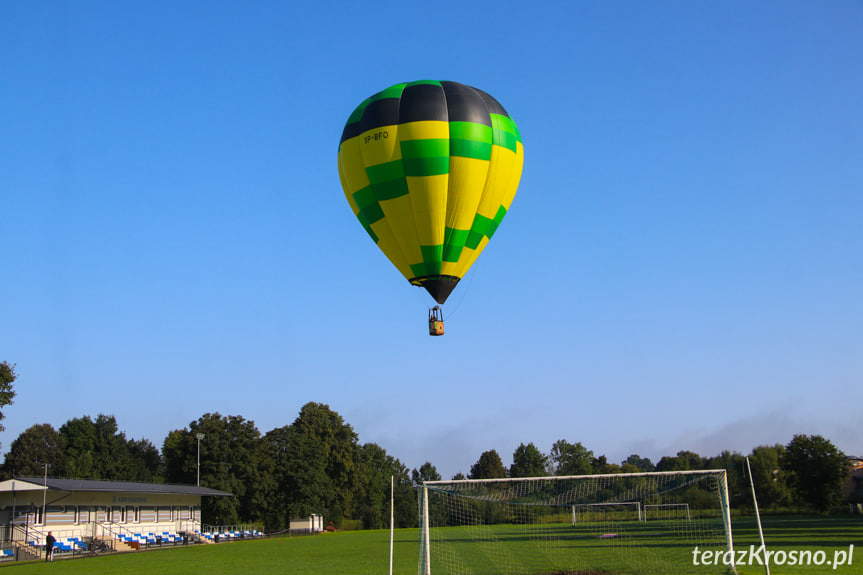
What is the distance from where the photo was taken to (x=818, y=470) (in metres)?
52.7

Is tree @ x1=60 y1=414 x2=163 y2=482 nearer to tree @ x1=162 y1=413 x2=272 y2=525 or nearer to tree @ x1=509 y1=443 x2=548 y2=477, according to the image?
tree @ x1=162 y1=413 x2=272 y2=525

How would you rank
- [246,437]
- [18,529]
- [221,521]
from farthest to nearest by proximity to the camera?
1. [246,437]
2. [221,521]
3. [18,529]

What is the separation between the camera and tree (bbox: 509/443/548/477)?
334 feet

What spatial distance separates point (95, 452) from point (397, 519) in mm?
42024

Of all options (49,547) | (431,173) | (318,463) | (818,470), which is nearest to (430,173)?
(431,173)

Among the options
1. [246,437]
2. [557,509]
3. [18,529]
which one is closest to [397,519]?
[246,437]

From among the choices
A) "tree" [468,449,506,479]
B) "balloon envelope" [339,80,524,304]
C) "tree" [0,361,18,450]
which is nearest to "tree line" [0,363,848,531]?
"tree" [0,361,18,450]

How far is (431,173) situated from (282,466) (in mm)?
50498

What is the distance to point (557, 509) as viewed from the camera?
124ft

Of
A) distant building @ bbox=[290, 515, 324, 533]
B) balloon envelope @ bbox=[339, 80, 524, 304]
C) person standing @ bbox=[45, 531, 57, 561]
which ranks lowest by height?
distant building @ bbox=[290, 515, 324, 533]

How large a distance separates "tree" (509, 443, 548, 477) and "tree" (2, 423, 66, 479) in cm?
5865

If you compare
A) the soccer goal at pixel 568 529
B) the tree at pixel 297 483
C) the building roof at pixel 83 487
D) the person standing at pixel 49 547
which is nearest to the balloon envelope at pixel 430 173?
the soccer goal at pixel 568 529

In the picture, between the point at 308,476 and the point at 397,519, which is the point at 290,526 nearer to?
the point at 308,476

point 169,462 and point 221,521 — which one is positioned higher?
point 169,462
